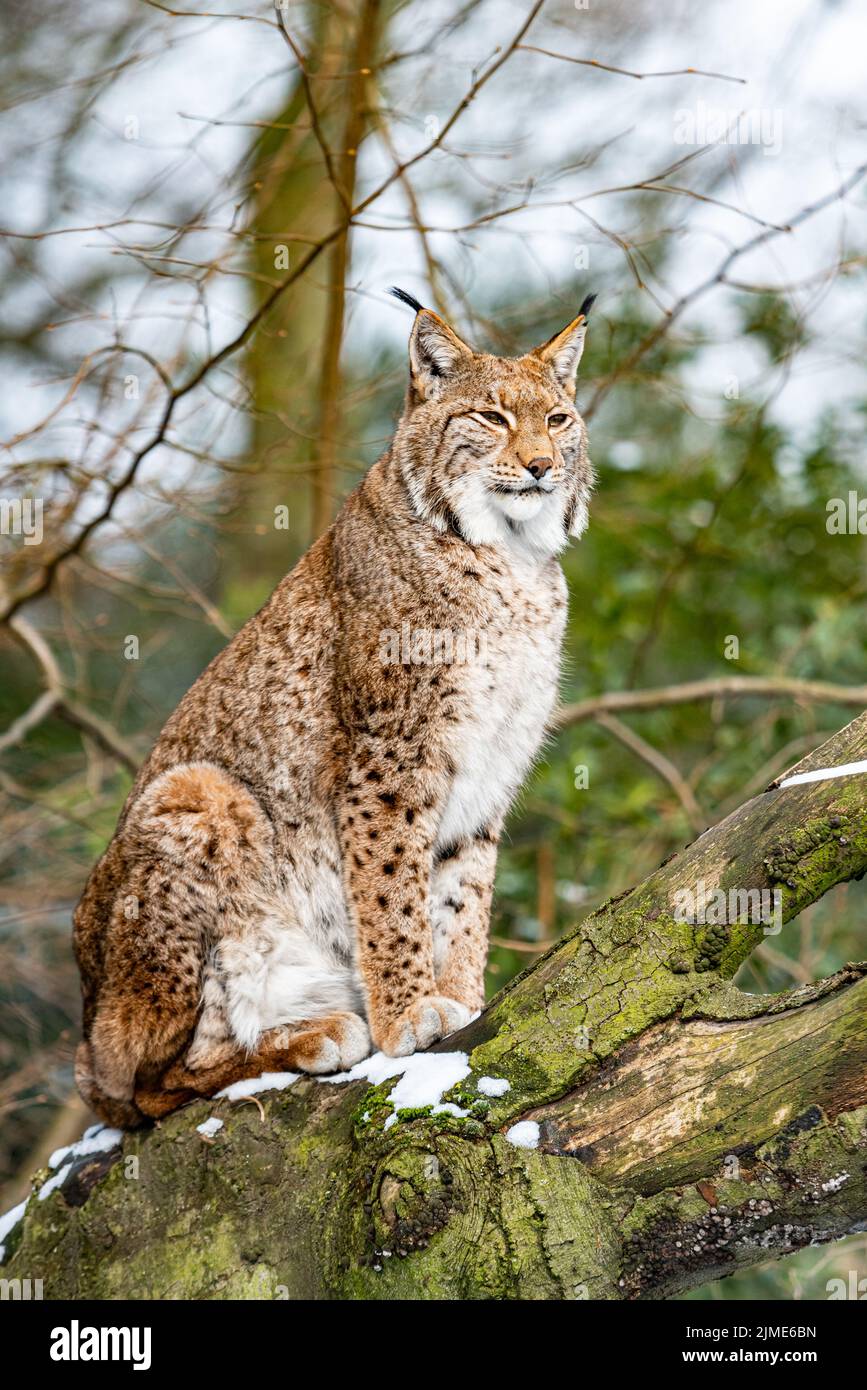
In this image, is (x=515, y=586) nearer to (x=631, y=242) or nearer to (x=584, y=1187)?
(x=631, y=242)

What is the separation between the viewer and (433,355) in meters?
5.22

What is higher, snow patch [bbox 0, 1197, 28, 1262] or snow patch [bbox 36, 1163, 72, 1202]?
snow patch [bbox 36, 1163, 72, 1202]

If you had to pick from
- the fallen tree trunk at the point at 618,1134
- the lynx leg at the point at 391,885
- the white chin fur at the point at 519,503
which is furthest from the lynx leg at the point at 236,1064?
the white chin fur at the point at 519,503

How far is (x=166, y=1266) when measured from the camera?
4.25 meters

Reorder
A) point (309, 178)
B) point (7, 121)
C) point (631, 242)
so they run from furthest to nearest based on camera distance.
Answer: point (309, 178) < point (7, 121) < point (631, 242)

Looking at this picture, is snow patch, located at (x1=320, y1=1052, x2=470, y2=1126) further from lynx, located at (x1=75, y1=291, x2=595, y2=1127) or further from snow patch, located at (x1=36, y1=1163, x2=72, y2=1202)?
snow patch, located at (x1=36, y1=1163, x2=72, y2=1202)

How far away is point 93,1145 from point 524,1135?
192 cm

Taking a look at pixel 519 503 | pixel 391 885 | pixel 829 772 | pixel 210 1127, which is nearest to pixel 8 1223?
pixel 210 1127

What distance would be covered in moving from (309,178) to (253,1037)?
7042mm

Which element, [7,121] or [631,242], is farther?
[7,121]

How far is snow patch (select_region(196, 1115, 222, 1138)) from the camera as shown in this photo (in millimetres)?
4445

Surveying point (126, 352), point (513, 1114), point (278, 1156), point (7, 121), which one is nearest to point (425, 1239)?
point (513, 1114)

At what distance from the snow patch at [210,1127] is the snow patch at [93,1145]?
456 millimetres

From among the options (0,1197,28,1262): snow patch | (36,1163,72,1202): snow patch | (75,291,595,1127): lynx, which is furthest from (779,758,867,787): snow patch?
(0,1197,28,1262): snow patch
